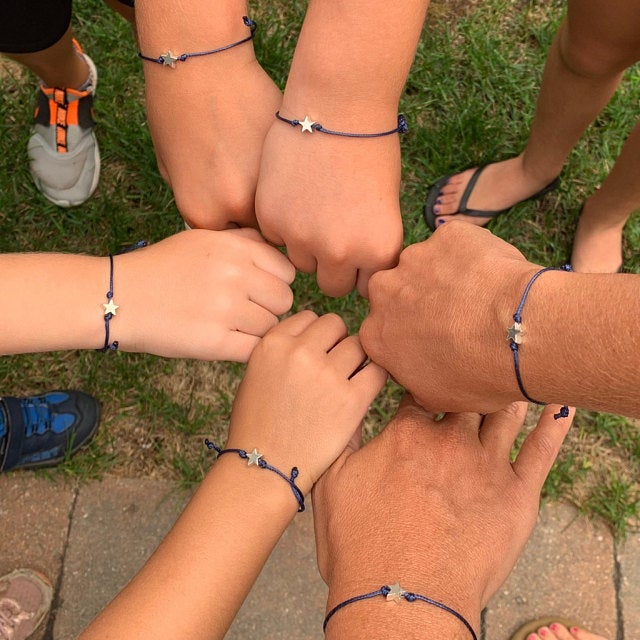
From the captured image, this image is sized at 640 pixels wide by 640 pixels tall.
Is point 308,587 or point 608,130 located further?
point 608,130

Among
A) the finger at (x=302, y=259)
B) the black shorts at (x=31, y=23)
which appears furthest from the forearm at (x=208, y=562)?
the black shorts at (x=31, y=23)

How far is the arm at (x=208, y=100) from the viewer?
1.52m

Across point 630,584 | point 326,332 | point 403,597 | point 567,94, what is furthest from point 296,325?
point 630,584

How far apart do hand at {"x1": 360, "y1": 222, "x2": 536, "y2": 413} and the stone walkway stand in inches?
42.9

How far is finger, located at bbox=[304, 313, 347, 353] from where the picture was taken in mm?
1595

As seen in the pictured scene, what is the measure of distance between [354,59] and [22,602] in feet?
6.88

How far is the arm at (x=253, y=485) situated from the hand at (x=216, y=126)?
0.38 m

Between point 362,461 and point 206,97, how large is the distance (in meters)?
0.96

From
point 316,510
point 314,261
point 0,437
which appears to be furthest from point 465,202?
point 0,437

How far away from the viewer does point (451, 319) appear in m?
1.29

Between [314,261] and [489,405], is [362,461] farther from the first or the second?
[314,261]

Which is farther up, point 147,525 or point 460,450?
point 460,450

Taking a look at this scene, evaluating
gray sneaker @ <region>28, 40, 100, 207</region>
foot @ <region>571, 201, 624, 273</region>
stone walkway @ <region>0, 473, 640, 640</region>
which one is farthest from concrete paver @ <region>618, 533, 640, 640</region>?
gray sneaker @ <region>28, 40, 100, 207</region>

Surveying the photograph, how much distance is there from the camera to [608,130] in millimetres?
2613
